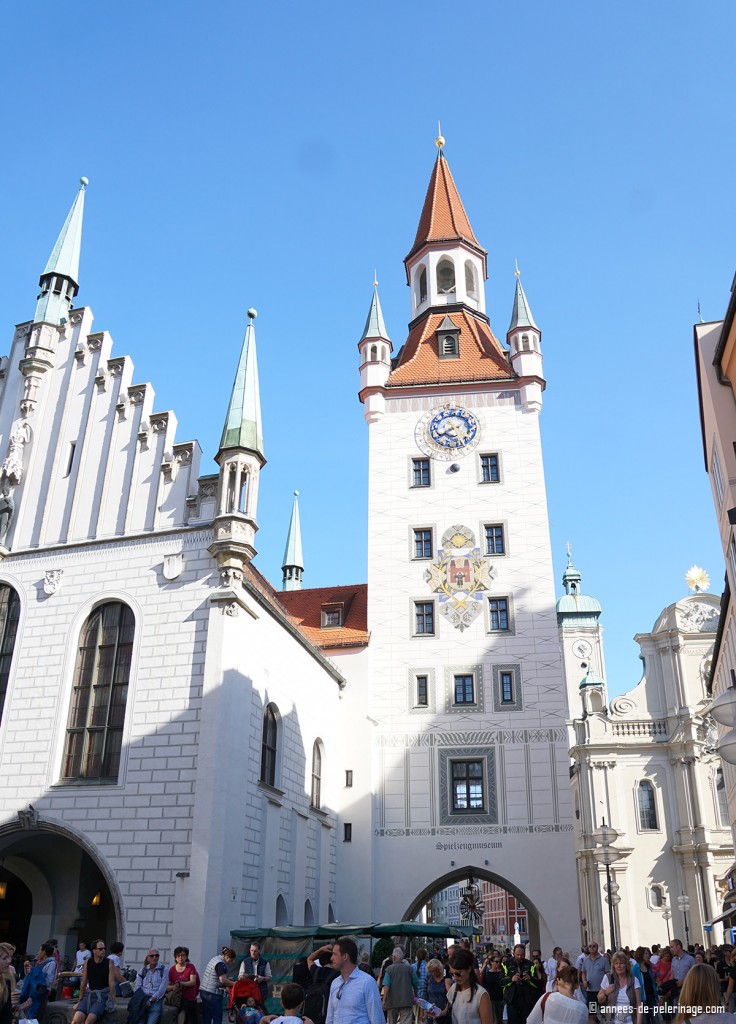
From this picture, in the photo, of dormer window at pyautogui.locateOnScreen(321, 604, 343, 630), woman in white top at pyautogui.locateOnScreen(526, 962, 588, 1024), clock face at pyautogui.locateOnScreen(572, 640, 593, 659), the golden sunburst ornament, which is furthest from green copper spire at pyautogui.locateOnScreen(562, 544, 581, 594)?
woman in white top at pyautogui.locateOnScreen(526, 962, 588, 1024)

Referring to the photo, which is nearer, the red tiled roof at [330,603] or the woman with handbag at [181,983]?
the woman with handbag at [181,983]

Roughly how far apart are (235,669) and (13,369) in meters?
11.5

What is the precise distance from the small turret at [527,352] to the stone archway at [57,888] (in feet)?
70.3

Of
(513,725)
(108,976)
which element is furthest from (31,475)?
(513,725)

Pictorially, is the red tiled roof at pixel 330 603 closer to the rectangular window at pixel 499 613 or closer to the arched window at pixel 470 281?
the rectangular window at pixel 499 613

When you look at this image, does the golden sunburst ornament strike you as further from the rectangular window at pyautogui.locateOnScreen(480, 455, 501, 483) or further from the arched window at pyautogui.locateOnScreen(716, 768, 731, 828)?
the rectangular window at pyautogui.locateOnScreen(480, 455, 501, 483)

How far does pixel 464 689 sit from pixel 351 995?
75.7ft

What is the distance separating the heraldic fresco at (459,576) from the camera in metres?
30.2

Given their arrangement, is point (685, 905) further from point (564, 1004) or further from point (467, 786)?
point (564, 1004)

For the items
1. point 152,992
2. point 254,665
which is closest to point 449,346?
point 254,665

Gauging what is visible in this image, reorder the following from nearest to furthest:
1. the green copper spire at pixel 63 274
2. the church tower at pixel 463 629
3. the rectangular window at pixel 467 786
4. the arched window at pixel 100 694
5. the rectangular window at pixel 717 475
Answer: the rectangular window at pixel 717 475, the arched window at pixel 100 694, the green copper spire at pixel 63 274, the church tower at pixel 463 629, the rectangular window at pixel 467 786

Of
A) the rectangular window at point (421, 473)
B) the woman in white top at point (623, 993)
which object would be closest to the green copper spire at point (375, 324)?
the rectangular window at point (421, 473)

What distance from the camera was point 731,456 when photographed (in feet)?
48.5

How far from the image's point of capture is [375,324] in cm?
3559
